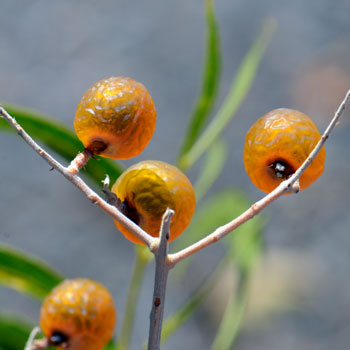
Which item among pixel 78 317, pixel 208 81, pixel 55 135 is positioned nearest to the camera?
pixel 78 317

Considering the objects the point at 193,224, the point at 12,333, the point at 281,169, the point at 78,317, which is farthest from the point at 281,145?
the point at 193,224

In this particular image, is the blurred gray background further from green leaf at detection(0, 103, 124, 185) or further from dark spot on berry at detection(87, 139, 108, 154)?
dark spot on berry at detection(87, 139, 108, 154)

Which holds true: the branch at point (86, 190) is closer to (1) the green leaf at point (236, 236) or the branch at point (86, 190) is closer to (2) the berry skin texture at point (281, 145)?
(2) the berry skin texture at point (281, 145)

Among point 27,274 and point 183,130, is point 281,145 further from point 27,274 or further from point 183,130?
point 183,130

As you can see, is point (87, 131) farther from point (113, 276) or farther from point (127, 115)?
point (113, 276)

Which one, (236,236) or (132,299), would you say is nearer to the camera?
(132,299)
